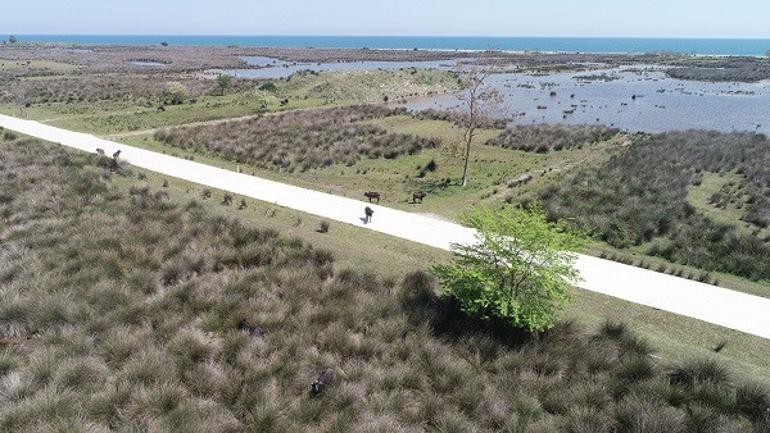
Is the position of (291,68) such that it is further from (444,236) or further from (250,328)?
(250,328)

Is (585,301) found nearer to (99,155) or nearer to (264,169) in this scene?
(264,169)

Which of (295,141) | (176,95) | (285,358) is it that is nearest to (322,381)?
(285,358)

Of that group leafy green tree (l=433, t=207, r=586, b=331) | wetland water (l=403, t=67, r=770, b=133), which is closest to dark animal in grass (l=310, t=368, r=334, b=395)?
leafy green tree (l=433, t=207, r=586, b=331)

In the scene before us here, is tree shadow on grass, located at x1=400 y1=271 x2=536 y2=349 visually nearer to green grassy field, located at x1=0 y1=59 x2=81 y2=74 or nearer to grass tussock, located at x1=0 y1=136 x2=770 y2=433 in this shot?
grass tussock, located at x1=0 y1=136 x2=770 y2=433

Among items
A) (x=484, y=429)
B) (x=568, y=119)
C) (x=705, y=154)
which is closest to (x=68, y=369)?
(x=484, y=429)

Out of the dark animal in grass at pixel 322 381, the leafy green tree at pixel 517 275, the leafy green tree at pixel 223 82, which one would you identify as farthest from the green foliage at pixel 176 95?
the dark animal in grass at pixel 322 381

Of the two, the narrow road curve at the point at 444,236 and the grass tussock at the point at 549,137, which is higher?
the grass tussock at the point at 549,137

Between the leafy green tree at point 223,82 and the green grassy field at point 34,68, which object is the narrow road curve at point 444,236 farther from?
the green grassy field at point 34,68
